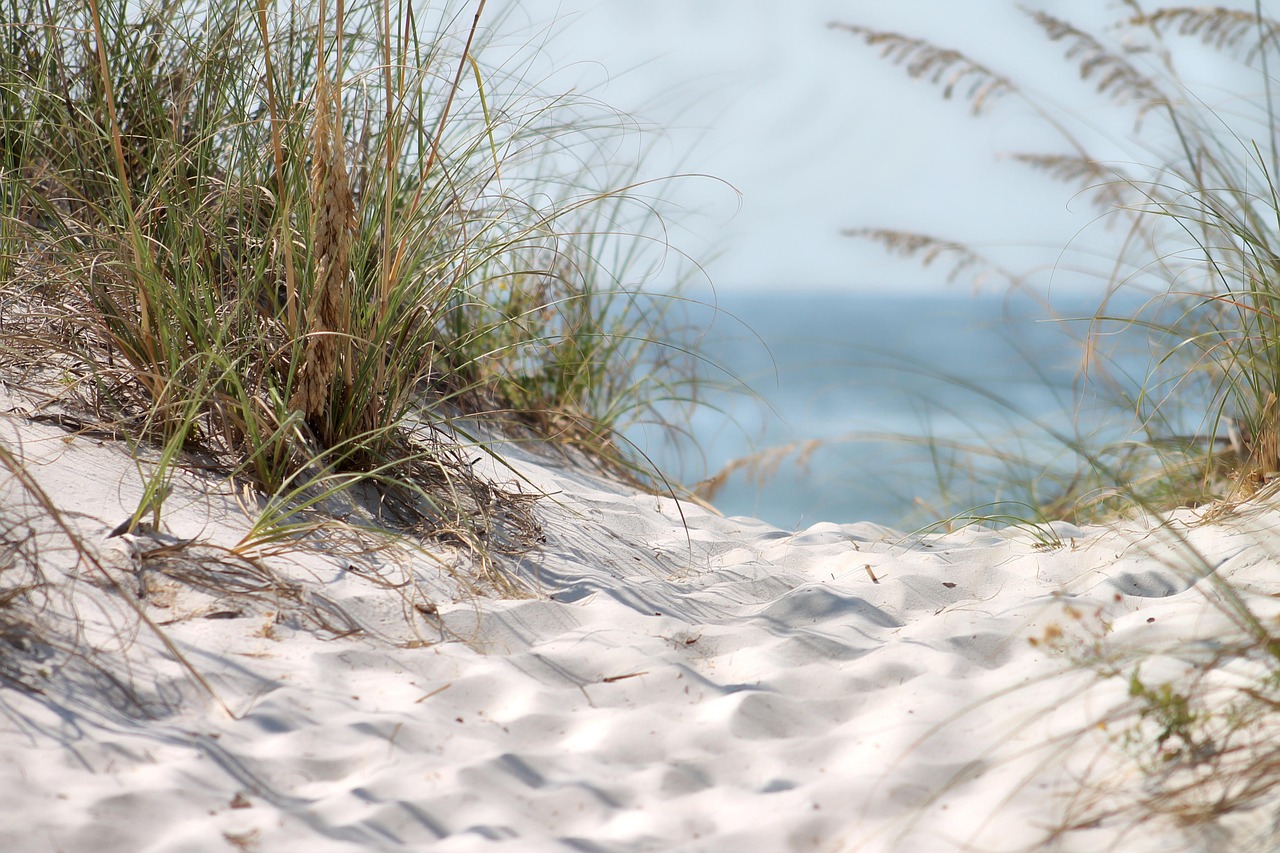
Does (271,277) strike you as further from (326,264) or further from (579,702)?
(579,702)

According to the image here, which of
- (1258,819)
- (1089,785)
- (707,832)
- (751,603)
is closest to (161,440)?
(751,603)

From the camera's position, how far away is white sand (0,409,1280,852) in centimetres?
123

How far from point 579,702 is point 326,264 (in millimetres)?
999

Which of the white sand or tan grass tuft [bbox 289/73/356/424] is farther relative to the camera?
tan grass tuft [bbox 289/73/356/424]

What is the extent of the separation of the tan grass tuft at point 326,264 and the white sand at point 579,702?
272mm

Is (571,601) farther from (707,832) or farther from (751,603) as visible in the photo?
(707,832)

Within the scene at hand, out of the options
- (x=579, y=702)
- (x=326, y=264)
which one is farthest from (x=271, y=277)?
(x=579, y=702)

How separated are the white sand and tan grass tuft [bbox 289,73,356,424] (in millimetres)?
272

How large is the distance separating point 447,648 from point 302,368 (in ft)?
2.32

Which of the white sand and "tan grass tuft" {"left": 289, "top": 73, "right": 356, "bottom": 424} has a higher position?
"tan grass tuft" {"left": 289, "top": 73, "right": 356, "bottom": 424}

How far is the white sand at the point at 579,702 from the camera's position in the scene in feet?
4.04

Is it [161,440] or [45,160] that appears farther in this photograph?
[45,160]

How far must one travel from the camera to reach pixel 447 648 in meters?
1.68

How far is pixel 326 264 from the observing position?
1.97 m
